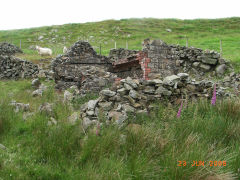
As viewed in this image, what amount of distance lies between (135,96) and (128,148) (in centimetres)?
201

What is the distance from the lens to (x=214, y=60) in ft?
47.5

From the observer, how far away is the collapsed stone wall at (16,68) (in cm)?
1757

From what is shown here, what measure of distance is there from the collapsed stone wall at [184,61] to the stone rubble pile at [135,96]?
2.92 m

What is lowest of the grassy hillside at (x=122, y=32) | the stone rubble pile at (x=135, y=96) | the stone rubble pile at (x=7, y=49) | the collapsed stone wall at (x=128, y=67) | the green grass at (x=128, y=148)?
the green grass at (x=128, y=148)

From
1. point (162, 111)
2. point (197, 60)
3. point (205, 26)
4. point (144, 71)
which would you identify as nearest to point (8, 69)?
point (144, 71)

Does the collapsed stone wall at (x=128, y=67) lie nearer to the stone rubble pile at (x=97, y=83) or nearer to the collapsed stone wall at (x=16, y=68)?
the stone rubble pile at (x=97, y=83)

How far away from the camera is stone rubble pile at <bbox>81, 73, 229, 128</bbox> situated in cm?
491

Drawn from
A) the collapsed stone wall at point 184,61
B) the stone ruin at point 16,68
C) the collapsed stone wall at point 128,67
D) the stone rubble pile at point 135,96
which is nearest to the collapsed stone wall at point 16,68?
the stone ruin at point 16,68

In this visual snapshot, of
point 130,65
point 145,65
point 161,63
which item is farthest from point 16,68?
point 161,63

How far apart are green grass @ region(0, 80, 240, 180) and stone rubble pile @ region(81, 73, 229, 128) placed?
423 millimetres

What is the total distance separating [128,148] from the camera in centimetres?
353

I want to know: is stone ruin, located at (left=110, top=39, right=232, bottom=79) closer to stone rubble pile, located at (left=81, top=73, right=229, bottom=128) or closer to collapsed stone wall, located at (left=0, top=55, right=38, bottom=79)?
stone rubble pile, located at (left=81, top=73, right=229, bottom=128)

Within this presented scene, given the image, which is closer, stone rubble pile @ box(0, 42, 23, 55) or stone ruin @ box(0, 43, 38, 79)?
stone ruin @ box(0, 43, 38, 79)
